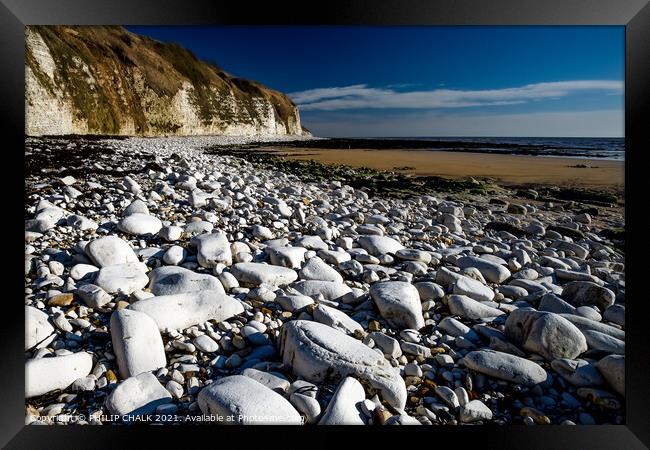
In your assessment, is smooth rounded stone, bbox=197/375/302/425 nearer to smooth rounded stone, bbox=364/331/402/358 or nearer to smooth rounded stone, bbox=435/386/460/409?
smooth rounded stone, bbox=364/331/402/358

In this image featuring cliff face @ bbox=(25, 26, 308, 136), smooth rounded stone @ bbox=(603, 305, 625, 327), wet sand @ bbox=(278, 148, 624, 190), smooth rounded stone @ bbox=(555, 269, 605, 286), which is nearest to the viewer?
smooth rounded stone @ bbox=(603, 305, 625, 327)

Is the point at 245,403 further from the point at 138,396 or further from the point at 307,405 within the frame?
the point at 138,396

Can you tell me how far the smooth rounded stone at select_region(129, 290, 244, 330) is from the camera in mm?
1844

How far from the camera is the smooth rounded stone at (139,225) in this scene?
2762 millimetres

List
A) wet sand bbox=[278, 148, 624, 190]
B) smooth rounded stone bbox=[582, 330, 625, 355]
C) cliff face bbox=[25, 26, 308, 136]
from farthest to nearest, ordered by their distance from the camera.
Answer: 1. cliff face bbox=[25, 26, 308, 136]
2. wet sand bbox=[278, 148, 624, 190]
3. smooth rounded stone bbox=[582, 330, 625, 355]

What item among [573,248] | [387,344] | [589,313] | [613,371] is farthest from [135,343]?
[573,248]

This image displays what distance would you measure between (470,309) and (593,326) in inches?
24.3

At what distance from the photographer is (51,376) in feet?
5.10

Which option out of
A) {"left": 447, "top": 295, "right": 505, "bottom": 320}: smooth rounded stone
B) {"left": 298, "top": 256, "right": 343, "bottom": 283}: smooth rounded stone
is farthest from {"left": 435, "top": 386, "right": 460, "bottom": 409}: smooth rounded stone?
{"left": 298, "top": 256, "right": 343, "bottom": 283}: smooth rounded stone

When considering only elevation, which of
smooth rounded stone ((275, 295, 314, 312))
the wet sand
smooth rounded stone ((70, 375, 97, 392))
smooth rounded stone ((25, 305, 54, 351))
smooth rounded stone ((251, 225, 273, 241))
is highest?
the wet sand

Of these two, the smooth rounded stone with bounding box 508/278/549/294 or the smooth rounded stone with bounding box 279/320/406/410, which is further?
the smooth rounded stone with bounding box 508/278/549/294

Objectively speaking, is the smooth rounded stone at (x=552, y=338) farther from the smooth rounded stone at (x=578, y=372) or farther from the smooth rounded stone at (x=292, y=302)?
the smooth rounded stone at (x=292, y=302)

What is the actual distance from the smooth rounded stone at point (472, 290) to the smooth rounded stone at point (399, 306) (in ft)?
1.19

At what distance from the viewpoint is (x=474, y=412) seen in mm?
1624
